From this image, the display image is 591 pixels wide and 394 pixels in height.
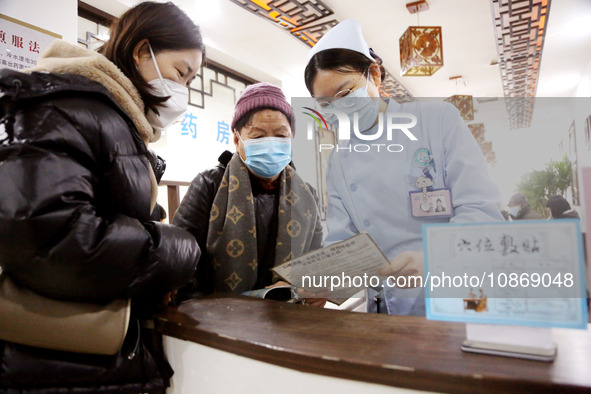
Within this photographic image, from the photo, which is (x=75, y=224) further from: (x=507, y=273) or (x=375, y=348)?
(x=507, y=273)

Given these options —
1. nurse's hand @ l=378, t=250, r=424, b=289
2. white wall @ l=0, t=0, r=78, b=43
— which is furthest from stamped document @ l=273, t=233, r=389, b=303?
white wall @ l=0, t=0, r=78, b=43

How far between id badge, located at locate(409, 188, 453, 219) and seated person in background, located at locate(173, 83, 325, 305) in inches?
25.0

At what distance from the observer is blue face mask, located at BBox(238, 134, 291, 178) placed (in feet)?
5.26

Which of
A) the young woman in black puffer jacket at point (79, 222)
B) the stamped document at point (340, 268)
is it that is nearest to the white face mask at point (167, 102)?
the young woman in black puffer jacket at point (79, 222)

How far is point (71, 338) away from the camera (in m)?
0.77

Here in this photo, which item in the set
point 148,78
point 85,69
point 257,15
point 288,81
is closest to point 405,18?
point 257,15

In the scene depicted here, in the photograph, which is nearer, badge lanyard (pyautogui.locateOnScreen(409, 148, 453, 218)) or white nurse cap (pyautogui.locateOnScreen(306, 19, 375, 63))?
badge lanyard (pyautogui.locateOnScreen(409, 148, 453, 218))

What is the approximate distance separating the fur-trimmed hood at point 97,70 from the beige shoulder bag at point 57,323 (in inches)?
19.8

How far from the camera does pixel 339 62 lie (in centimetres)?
101

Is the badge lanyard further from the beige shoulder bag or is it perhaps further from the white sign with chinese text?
the white sign with chinese text

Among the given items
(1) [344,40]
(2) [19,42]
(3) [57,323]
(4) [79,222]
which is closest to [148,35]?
(1) [344,40]

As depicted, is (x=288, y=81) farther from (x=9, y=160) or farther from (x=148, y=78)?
(x=9, y=160)

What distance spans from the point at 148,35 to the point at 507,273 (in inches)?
48.6

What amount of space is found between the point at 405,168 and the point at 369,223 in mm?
169
